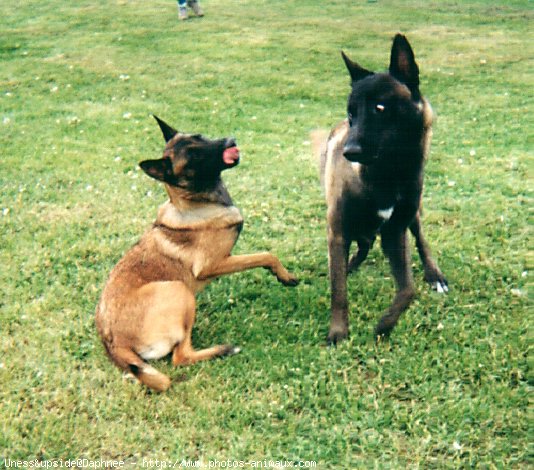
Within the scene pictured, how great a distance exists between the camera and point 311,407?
331 cm

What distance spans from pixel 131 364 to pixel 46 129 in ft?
21.3

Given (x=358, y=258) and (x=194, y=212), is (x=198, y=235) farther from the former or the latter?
(x=358, y=258)

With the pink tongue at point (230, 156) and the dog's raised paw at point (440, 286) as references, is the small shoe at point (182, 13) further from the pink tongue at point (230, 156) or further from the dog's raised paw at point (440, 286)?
the dog's raised paw at point (440, 286)

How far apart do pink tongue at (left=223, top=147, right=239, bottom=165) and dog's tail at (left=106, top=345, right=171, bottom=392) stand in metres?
1.53

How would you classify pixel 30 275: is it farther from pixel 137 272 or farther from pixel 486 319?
pixel 486 319

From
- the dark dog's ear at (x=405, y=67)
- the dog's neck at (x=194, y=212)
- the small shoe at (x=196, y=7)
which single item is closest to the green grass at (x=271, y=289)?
the dog's neck at (x=194, y=212)

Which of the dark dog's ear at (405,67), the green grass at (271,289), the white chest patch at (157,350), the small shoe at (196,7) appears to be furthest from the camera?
the small shoe at (196,7)

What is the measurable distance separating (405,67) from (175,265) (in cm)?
203

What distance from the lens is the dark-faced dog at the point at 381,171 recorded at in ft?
11.3

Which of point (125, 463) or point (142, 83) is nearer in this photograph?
point (125, 463)

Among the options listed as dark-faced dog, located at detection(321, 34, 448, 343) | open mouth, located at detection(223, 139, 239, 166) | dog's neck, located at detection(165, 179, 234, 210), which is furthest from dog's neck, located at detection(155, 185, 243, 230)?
dark-faced dog, located at detection(321, 34, 448, 343)

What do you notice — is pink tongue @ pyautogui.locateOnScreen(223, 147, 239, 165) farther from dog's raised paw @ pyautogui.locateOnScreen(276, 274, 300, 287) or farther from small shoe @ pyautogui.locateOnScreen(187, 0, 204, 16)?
small shoe @ pyautogui.locateOnScreen(187, 0, 204, 16)

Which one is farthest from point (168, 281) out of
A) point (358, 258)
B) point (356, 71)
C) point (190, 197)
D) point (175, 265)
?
point (356, 71)

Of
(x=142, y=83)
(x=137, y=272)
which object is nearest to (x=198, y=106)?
(x=142, y=83)
